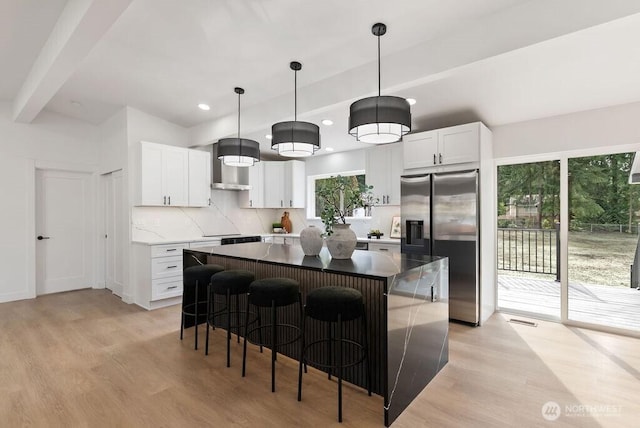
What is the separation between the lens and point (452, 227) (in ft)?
12.5

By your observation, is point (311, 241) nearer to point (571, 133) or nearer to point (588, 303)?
point (571, 133)

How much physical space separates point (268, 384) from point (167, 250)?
2.83 meters

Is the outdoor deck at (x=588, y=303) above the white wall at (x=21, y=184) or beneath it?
beneath

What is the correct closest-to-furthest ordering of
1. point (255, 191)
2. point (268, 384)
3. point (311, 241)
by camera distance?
point (268, 384) → point (311, 241) → point (255, 191)

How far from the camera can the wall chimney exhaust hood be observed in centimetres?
560

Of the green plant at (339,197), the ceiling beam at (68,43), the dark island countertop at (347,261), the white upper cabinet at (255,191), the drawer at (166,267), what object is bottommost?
the drawer at (166,267)

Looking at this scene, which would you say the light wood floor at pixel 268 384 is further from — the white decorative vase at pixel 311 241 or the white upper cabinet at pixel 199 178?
the white upper cabinet at pixel 199 178

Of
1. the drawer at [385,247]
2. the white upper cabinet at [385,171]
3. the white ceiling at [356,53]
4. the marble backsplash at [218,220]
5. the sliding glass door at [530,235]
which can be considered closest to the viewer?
the white ceiling at [356,53]

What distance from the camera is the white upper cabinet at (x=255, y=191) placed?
6.05 m

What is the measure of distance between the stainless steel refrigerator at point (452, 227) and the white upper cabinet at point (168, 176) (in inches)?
130

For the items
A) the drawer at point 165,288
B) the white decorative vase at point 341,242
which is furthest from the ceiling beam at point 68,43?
Result: the drawer at point 165,288

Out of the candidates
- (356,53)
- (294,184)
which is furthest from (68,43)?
(294,184)

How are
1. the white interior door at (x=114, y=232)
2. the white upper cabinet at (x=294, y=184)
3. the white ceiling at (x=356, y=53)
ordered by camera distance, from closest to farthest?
the white ceiling at (x=356, y=53), the white interior door at (x=114, y=232), the white upper cabinet at (x=294, y=184)

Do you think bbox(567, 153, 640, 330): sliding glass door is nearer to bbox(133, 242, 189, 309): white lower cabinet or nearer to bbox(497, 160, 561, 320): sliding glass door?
bbox(497, 160, 561, 320): sliding glass door
